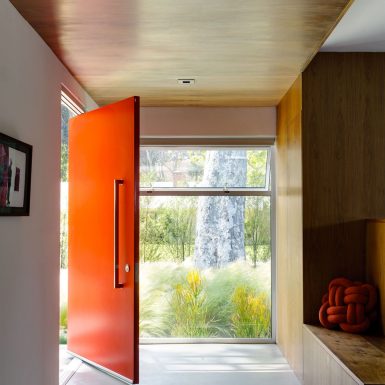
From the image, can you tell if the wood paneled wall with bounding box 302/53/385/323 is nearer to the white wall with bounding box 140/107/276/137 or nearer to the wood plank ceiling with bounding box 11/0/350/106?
the wood plank ceiling with bounding box 11/0/350/106

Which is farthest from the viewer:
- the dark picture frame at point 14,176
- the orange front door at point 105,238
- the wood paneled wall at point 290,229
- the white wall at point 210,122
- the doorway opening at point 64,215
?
the white wall at point 210,122

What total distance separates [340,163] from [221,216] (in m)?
1.75

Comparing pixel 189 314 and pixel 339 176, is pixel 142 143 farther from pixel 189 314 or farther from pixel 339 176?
pixel 339 176

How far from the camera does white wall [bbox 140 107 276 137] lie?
16.8 ft

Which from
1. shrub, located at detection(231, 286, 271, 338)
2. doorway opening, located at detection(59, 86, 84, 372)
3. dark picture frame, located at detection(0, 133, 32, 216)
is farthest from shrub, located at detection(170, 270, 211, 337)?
dark picture frame, located at detection(0, 133, 32, 216)

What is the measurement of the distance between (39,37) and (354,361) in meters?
2.47

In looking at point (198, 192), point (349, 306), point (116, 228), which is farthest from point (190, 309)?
point (349, 306)

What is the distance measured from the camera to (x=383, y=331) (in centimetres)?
334

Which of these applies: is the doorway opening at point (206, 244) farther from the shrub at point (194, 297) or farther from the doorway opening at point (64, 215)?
the doorway opening at point (64, 215)

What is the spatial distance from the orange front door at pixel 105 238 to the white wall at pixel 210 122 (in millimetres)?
977

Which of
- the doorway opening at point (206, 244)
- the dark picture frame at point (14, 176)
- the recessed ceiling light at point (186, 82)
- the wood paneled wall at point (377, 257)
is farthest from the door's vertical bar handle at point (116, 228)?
the wood paneled wall at point (377, 257)

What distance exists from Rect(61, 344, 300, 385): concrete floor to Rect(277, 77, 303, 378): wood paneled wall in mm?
162

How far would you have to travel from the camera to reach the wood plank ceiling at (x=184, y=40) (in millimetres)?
2629

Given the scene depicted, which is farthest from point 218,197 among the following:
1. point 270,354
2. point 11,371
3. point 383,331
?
point 11,371
